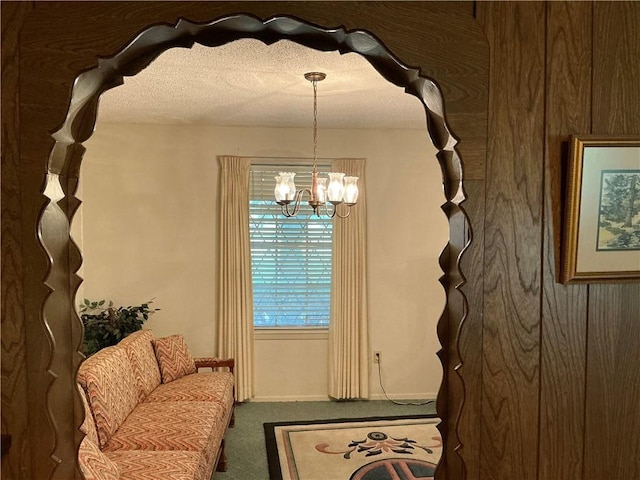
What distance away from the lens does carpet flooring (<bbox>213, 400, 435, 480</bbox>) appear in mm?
3768

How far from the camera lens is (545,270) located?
1.60 meters

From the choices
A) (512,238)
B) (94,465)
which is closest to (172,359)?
(94,465)

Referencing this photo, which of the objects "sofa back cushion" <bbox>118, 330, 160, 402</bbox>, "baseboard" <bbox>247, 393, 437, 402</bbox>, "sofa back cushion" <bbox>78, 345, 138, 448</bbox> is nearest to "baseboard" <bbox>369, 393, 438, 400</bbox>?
"baseboard" <bbox>247, 393, 437, 402</bbox>

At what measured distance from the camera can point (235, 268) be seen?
4938mm

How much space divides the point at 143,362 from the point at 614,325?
126 inches

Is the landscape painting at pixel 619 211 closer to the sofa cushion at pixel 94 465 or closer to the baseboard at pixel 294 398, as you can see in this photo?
the sofa cushion at pixel 94 465

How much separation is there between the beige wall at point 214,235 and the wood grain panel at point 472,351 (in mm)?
3544

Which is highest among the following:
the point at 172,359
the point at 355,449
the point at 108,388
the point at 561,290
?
the point at 561,290

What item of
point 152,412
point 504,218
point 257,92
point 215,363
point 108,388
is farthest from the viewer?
point 215,363

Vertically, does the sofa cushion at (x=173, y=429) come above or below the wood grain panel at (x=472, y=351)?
below

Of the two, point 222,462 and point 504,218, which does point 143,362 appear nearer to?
point 222,462

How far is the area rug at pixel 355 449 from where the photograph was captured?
361cm

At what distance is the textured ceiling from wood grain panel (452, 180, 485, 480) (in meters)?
1.76

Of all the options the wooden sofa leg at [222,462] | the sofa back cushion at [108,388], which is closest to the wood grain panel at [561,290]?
the sofa back cushion at [108,388]
